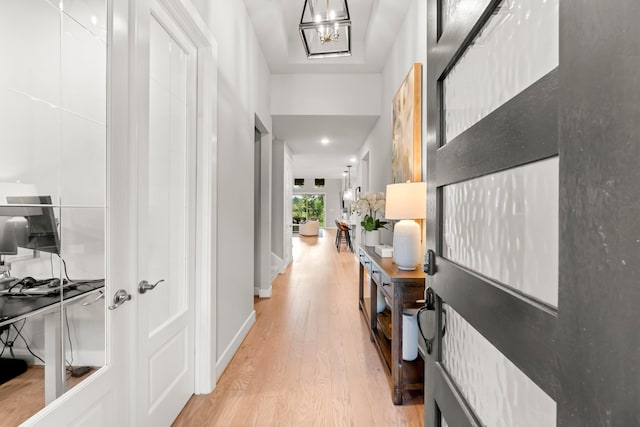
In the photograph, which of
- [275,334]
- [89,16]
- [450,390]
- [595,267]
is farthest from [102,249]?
[275,334]

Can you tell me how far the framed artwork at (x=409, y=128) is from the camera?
2.59 metres

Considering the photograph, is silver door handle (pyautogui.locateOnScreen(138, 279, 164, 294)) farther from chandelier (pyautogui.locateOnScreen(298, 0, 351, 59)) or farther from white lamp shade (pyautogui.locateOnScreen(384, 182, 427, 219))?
chandelier (pyautogui.locateOnScreen(298, 0, 351, 59))

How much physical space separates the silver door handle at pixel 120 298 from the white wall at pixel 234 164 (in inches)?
38.5

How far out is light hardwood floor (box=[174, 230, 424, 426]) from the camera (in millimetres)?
1897

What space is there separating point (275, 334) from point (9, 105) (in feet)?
9.01

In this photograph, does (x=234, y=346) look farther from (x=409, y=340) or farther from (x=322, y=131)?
(x=322, y=131)

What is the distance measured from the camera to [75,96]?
1074 mm

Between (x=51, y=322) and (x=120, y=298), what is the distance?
29 centimetres

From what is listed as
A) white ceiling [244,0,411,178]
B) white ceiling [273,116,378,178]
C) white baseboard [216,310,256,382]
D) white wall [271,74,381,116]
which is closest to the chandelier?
white ceiling [244,0,411,178]

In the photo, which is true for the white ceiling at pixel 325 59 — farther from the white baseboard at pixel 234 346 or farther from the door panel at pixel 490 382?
the door panel at pixel 490 382

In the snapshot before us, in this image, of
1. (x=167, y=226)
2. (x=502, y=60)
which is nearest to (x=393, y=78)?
(x=167, y=226)

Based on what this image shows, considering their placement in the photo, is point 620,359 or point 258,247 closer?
point 620,359

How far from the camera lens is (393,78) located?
11.6 feet

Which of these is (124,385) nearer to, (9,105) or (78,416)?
(78,416)
